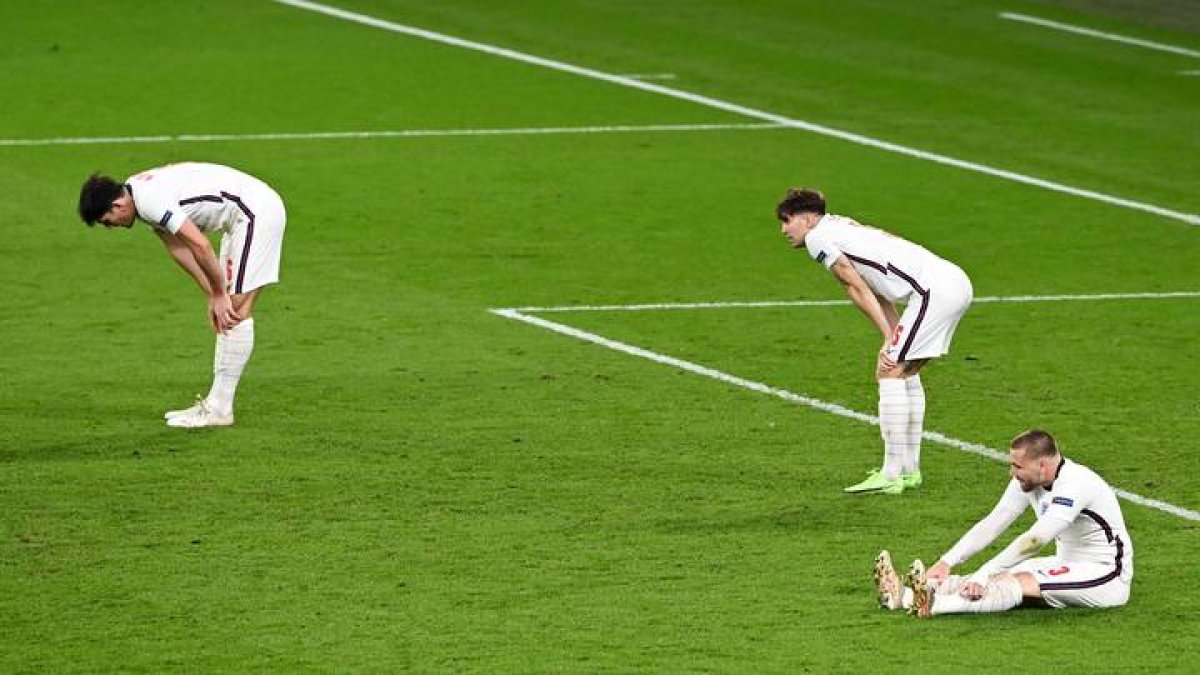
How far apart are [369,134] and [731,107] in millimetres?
3997

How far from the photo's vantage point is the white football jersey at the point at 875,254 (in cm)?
1451

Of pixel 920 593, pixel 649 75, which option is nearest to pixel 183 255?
pixel 920 593

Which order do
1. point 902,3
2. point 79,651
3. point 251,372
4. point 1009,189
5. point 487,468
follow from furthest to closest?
point 902,3
point 1009,189
point 251,372
point 487,468
point 79,651

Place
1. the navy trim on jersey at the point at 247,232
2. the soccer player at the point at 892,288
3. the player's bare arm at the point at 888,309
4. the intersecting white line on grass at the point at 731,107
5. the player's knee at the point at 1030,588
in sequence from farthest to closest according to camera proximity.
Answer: the intersecting white line on grass at the point at 731,107
the navy trim on jersey at the point at 247,232
the player's bare arm at the point at 888,309
the soccer player at the point at 892,288
the player's knee at the point at 1030,588

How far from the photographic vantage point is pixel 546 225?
75.1ft

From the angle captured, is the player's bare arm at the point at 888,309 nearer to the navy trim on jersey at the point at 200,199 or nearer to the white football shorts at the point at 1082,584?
the white football shorts at the point at 1082,584

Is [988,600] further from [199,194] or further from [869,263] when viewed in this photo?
[199,194]

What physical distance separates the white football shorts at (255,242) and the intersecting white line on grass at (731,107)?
32.3 feet

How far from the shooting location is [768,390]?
17438 mm

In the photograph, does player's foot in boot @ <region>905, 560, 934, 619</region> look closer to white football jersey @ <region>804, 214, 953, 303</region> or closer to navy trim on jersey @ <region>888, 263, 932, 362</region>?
navy trim on jersey @ <region>888, 263, 932, 362</region>

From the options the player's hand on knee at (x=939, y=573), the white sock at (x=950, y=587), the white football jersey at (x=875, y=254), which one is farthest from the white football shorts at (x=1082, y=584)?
the white football jersey at (x=875, y=254)

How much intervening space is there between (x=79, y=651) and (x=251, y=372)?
6172 millimetres

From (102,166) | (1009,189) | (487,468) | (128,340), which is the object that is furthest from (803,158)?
(487,468)

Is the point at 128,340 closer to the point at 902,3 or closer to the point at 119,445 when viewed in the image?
the point at 119,445
